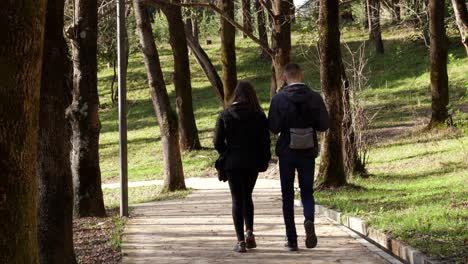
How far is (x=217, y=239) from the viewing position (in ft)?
36.7

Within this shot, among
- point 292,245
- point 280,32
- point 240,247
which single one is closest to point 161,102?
point 280,32

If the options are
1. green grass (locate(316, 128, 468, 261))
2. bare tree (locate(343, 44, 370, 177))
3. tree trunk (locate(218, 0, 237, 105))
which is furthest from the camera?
tree trunk (locate(218, 0, 237, 105))

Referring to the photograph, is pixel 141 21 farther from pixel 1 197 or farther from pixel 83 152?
pixel 1 197

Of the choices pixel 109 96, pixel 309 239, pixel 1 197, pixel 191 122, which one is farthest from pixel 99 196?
pixel 109 96

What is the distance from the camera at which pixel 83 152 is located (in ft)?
47.6

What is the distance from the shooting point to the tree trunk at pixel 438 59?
2672 cm

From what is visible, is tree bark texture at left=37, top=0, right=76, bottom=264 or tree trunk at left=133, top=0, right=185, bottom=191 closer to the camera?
tree bark texture at left=37, top=0, right=76, bottom=264

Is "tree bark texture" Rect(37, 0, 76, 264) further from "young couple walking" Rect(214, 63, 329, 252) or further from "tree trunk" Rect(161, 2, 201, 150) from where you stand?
"tree trunk" Rect(161, 2, 201, 150)

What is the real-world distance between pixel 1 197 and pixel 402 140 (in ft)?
79.2

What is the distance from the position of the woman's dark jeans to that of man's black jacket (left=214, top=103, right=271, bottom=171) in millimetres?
111

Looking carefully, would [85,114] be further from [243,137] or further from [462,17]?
[462,17]

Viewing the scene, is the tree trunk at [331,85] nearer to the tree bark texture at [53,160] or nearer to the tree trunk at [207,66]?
the tree bark texture at [53,160]

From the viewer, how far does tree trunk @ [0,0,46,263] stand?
5.50 meters

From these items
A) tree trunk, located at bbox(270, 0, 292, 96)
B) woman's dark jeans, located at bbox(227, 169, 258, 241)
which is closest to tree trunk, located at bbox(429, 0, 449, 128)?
tree trunk, located at bbox(270, 0, 292, 96)
